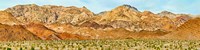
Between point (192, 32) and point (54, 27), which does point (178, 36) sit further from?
point (54, 27)

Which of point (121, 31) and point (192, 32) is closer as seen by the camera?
point (192, 32)

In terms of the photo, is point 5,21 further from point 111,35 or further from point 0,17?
point 111,35

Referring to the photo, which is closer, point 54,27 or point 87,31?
point 87,31

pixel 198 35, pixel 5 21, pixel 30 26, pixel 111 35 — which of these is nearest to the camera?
pixel 198 35

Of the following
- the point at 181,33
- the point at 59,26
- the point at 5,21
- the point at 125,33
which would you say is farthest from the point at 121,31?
the point at 181,33

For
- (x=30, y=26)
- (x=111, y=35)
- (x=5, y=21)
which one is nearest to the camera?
(x=30, y=26)

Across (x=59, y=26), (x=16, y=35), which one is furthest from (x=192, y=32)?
(x=59, y=26)

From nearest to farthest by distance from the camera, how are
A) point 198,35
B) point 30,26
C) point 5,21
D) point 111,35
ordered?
point 198,35, point 30,26, point 111,35, point 5,21

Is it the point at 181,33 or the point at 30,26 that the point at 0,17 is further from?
the point at 181,33
